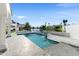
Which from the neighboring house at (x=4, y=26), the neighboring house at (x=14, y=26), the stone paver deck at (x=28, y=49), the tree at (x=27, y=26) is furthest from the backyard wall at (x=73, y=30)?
the neighboring house at (x=4, y=26)

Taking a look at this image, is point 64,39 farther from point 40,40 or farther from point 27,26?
point 27,26

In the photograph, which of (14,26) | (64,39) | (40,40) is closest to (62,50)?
(64,39)

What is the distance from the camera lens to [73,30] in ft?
25.2

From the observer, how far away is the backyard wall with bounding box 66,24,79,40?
25.0 feet

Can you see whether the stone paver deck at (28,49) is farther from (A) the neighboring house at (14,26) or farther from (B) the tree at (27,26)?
(B) the tree at (27,26)

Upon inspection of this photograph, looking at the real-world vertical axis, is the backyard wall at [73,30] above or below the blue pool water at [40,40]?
above

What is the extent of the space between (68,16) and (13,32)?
2.36 metres

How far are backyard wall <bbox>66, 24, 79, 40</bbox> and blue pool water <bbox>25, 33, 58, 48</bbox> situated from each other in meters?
0.95

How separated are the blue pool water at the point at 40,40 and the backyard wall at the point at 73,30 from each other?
954 mm

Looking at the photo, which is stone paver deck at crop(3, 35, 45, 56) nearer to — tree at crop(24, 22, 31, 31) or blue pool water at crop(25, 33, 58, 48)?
blue pool water at crop(25, 33, 58, 48)

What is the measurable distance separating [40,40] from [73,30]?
A: 5.57 feet

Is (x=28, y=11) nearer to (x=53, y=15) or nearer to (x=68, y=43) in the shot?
(x=53, y=15)

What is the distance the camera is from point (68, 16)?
7.70 m

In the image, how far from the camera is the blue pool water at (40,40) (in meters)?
8.48
